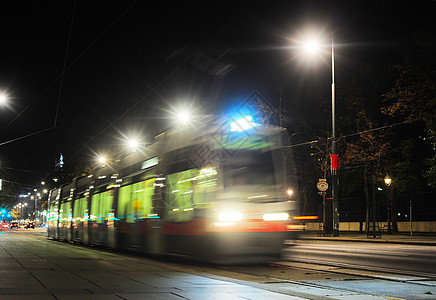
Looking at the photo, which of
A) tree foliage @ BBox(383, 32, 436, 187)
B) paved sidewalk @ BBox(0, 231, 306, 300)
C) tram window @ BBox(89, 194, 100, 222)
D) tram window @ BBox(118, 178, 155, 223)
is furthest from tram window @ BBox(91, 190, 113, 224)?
tree foliage @ BBox(383, 32, 436, 187)

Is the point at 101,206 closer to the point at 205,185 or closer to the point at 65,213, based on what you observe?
the point at 65,213

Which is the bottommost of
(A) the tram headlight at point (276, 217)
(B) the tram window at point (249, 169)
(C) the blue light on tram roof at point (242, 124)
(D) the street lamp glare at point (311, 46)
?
(A) the tram headlight at point (276, 217)

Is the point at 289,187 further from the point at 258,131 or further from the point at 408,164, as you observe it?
the point at 408,164

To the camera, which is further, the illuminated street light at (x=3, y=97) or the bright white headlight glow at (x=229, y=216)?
the illuminated street light at (x=3, y=97)

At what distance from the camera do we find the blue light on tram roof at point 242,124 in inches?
551

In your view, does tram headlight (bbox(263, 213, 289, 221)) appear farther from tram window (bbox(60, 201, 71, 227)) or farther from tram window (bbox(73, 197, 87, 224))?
tram window (bbox(60, 201, 71, 227))

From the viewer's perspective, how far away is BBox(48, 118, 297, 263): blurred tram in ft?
42.6

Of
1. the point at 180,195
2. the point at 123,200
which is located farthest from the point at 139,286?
the point at 123,200

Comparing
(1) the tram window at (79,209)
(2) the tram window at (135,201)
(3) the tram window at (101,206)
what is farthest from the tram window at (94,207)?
(2) the tram window at (135,201)

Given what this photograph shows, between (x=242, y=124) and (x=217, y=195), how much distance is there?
7.45 ft

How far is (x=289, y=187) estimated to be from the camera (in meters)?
14.1

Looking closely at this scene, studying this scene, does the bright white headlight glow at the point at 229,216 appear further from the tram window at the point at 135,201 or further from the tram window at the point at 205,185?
the tram window at the point at 135,201

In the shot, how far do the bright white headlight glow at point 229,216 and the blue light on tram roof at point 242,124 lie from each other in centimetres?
230

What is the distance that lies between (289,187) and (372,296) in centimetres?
576
